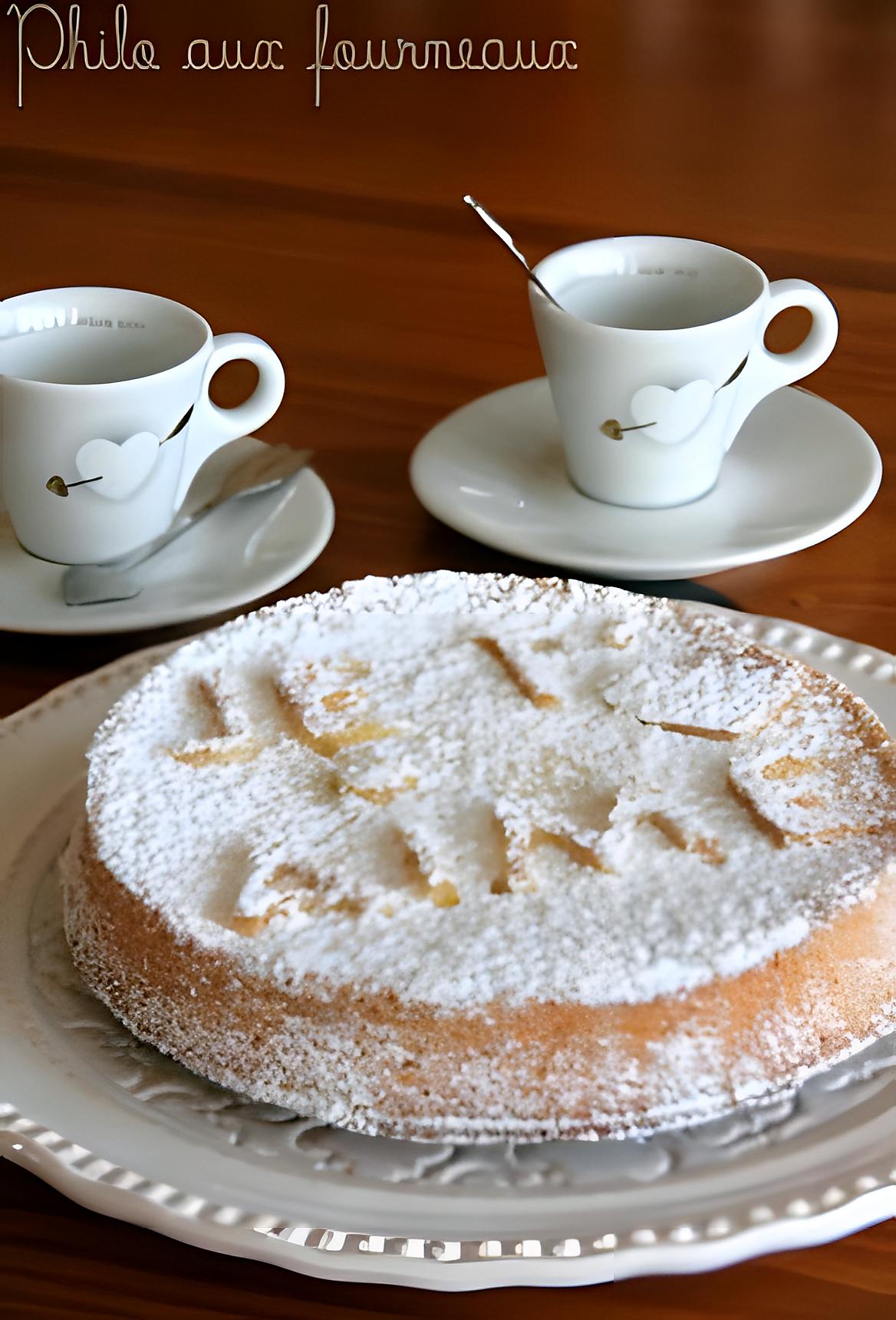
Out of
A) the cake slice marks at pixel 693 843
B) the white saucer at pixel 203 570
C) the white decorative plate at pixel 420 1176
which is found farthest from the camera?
the white saucer at pixel 203 570

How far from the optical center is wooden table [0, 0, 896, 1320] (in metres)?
0.56

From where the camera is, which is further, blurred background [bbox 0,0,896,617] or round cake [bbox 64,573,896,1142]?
blurred background [bbox 0,0,896,617]

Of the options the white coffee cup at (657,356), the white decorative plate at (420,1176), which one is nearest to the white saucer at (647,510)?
the white coffee cup at (657,356)

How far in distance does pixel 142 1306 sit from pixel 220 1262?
0.03 m

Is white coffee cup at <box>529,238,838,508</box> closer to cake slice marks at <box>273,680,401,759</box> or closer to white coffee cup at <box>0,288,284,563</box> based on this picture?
white coffee cup at <box>0,288,284,563</box>

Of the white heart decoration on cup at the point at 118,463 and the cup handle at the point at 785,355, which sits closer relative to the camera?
the white heart decoration on cup at the point at 118,463

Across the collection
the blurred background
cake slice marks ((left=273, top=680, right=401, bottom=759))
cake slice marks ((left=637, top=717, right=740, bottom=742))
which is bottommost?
the blurred background

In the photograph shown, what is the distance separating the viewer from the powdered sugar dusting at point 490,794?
0.58m

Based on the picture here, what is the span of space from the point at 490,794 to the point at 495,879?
6 centimetres

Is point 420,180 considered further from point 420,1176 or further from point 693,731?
point 420,1176

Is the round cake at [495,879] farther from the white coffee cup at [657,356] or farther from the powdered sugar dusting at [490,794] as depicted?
the white coffee cup at [657,356]

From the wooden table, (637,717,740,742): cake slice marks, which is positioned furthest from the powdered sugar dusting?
the wooden table

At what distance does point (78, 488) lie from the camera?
39.4 inches

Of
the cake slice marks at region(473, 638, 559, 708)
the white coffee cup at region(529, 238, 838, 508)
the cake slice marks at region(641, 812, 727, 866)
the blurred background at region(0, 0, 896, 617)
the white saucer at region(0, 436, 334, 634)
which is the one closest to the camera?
the cake slice marks at region(641, 812, 727, 866)
